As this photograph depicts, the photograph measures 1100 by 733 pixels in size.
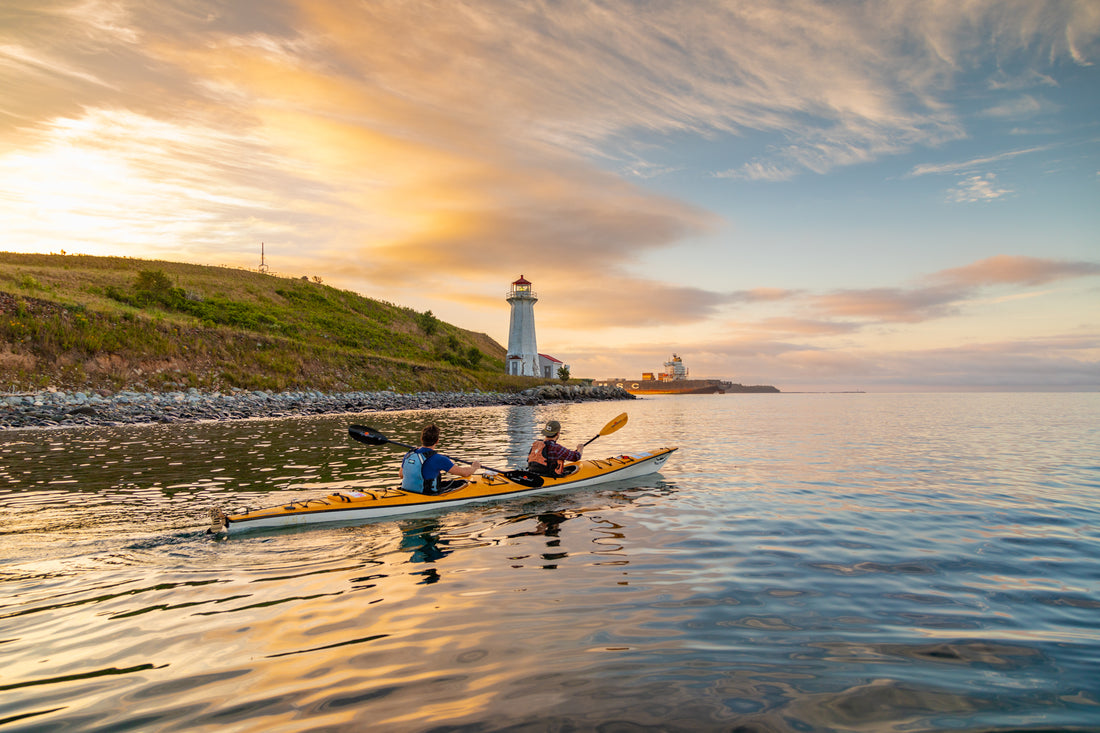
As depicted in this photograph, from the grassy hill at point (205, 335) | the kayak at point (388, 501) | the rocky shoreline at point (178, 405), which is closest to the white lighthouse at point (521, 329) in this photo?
the grassy hill at point (205, 335)

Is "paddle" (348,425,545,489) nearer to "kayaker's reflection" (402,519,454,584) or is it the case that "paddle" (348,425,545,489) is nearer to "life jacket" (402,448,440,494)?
"life jacket" (402,448,440,494)

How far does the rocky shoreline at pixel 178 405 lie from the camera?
26.1 m

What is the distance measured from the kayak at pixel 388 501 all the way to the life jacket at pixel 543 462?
22 cm

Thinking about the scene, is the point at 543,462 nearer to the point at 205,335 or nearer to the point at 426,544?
the point at 426,544

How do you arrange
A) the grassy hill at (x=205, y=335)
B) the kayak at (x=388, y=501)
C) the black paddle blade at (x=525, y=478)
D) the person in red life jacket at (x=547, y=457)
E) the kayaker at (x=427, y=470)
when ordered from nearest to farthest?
the kayak at (x=388, y=501) < the kayaker at (x=427, y=470) < the black paddle blade at (x=525, y=478) < the person in red life jacket at (x=547, y=457) < the grassy hill at (x=205, y=335)

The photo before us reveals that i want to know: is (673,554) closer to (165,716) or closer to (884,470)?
(165,716)

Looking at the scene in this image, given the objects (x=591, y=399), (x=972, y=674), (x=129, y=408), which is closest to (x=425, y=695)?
(x=972, y=674)

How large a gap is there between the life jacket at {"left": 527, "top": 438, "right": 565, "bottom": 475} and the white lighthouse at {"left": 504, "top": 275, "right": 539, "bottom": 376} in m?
62.5

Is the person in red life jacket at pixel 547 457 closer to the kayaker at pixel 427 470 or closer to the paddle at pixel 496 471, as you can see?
the paddle at pixel 496 471

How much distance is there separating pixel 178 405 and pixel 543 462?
Result: 29133 millimetres

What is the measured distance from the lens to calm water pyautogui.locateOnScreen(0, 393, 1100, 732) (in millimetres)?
3908

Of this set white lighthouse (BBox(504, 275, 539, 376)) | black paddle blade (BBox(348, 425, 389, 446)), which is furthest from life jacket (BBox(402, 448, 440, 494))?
white lighthouse (BBox(504, 275, 539, 376))

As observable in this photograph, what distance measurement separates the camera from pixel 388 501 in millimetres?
9648

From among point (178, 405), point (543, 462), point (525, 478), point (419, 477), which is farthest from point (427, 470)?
point (178, 405)
